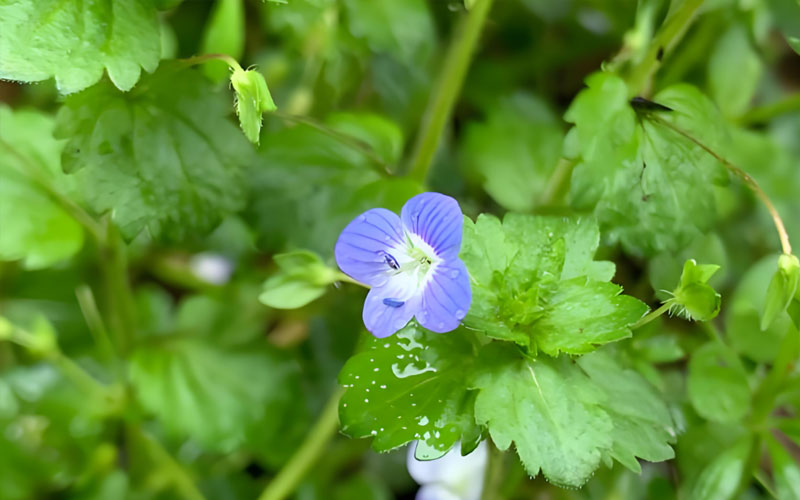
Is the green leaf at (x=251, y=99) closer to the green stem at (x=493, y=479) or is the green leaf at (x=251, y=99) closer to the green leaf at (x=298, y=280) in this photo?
the green leaf at (x=298, y=280)

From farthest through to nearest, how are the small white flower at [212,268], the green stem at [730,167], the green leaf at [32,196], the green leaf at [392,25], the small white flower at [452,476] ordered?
the small white flower at [212,268] < the green leaf at [392,25] < the small white flower at [452,476] < the green leaf at [32,196] < the green stem at [730,167]

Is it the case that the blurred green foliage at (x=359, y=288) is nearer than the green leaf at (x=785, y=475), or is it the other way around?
the blurred green foliage at (x=359, y=288)

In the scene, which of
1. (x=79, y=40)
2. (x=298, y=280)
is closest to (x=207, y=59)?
(x=79, y=40)

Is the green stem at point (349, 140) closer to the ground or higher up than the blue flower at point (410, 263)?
closer to the ground

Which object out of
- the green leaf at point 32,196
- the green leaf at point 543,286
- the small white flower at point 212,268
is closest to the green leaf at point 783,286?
the green leaf at point 543,286

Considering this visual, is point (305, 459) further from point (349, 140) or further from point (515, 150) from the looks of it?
point (515, 150)

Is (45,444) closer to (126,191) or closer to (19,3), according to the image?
(126,191)
